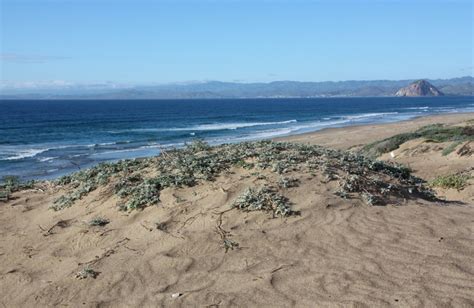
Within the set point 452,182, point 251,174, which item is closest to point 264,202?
point 251,174

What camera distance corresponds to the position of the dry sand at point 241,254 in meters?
5.46

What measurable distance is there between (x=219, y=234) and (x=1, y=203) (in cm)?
453

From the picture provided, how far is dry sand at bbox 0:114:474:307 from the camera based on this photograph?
5465 mm

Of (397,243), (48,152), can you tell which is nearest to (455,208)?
(397,243)

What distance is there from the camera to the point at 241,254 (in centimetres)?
623

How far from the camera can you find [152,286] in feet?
18.9

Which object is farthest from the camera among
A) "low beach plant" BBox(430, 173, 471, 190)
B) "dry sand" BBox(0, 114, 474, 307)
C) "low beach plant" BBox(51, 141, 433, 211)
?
"low beach plant" BBox(430, 173, 471, 190)

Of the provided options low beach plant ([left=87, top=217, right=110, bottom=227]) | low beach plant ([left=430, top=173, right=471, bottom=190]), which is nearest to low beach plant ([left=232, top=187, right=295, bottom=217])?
low beach plant ([left=87, top=217, right=110, bottom=227])

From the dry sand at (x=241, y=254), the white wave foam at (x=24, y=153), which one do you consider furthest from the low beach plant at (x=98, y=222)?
the white wave foam at (x=24, y=153)

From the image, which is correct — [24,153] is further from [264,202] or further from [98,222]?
[264,202]

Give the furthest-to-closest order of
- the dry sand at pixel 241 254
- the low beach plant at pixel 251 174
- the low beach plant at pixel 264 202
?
the low beach plant at pixel 251 174 < the low beach plant at pixel 264 202 < the dry sand at pixel 241 254

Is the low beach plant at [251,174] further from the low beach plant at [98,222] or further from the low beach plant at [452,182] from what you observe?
the low beach plant at [452,182]

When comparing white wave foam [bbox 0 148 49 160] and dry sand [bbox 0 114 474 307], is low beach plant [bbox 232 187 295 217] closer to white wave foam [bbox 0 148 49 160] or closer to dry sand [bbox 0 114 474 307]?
dry sand [bbox 0 114 474 307]

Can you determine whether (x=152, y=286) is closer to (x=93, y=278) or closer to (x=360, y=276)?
(x=93, y=278)
